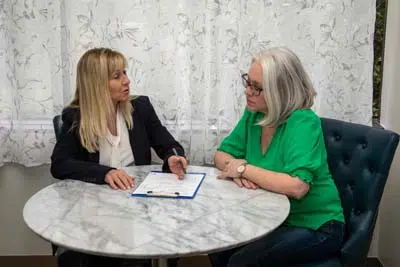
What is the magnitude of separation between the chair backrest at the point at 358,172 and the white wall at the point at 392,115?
0.45m

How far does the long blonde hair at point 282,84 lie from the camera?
5.97 ft

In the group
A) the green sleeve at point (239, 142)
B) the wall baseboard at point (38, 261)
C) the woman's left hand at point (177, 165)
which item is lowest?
the wall baseboard at point (38, 261)

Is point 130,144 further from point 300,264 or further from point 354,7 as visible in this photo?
point 354,7

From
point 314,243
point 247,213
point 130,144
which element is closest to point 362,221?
point 314,243

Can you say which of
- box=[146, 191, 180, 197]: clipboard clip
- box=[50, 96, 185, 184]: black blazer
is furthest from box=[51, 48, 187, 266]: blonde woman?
box=[146, 191, 180, 197]: clipboard clip

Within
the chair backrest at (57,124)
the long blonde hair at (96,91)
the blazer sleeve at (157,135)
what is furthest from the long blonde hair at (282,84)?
the chair backrest at (57,124)

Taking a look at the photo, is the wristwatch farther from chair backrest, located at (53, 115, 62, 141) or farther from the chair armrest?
chair backrest, located at (53, 115, 62, 141)

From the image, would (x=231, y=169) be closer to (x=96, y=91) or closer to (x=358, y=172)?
(x=358, y=172)

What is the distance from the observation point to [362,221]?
1.85m

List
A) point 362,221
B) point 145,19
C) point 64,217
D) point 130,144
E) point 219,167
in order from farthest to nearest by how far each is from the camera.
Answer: point 145,19 → point 130,144 → point 219,167 → point 362,221 → point 64,217

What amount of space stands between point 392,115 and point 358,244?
0.87 metres

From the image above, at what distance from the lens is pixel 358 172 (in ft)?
6.38

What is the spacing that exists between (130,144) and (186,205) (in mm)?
643

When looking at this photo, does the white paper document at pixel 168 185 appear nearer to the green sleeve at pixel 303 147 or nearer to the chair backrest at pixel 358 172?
the green sleeve at pixel 303 147
